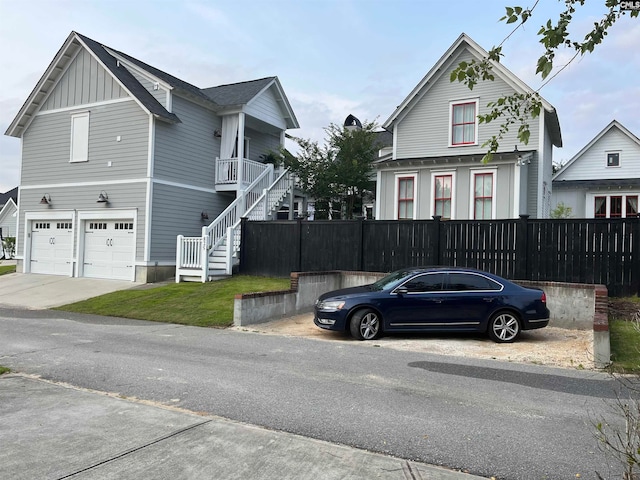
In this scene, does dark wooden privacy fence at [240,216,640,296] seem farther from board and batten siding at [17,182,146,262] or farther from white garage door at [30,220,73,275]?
white garage door at [30,220,73,275]

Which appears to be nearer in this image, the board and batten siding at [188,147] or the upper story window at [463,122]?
the upper story window at [463,122]

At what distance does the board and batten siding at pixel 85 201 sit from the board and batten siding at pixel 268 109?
20.9 feet

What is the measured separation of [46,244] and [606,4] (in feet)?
75.6

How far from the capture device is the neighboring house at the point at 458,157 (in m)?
17.8

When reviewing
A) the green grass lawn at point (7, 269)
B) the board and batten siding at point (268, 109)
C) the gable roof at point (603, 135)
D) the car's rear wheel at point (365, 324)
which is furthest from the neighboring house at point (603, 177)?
the green grass lawn at point (7, 269)

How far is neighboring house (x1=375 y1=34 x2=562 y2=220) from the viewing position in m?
17.8

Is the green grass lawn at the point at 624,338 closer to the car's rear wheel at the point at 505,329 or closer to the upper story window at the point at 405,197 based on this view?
the car's rear wheel at the point at 505,329

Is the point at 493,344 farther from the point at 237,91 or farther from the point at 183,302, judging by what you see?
the point at 237,91

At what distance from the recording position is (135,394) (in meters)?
6.15

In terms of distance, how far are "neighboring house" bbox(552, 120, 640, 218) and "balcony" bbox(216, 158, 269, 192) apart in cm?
1542

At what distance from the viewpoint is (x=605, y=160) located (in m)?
25.8

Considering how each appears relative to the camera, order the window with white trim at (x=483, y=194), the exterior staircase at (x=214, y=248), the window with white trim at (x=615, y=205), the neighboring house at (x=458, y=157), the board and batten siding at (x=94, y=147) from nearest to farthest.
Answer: the exterior staircase at (x=214, y=248)
the neighboring house at (x=458, y=157)
the window with white trim at (x=483, y=194)
the board and batten siding at (x=94, y=147)
the window with white trim at (x=615, y=205)

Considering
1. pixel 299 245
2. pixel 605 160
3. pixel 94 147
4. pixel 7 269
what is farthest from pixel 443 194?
pixel 7 269

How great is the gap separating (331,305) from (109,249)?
1287 centimetres
